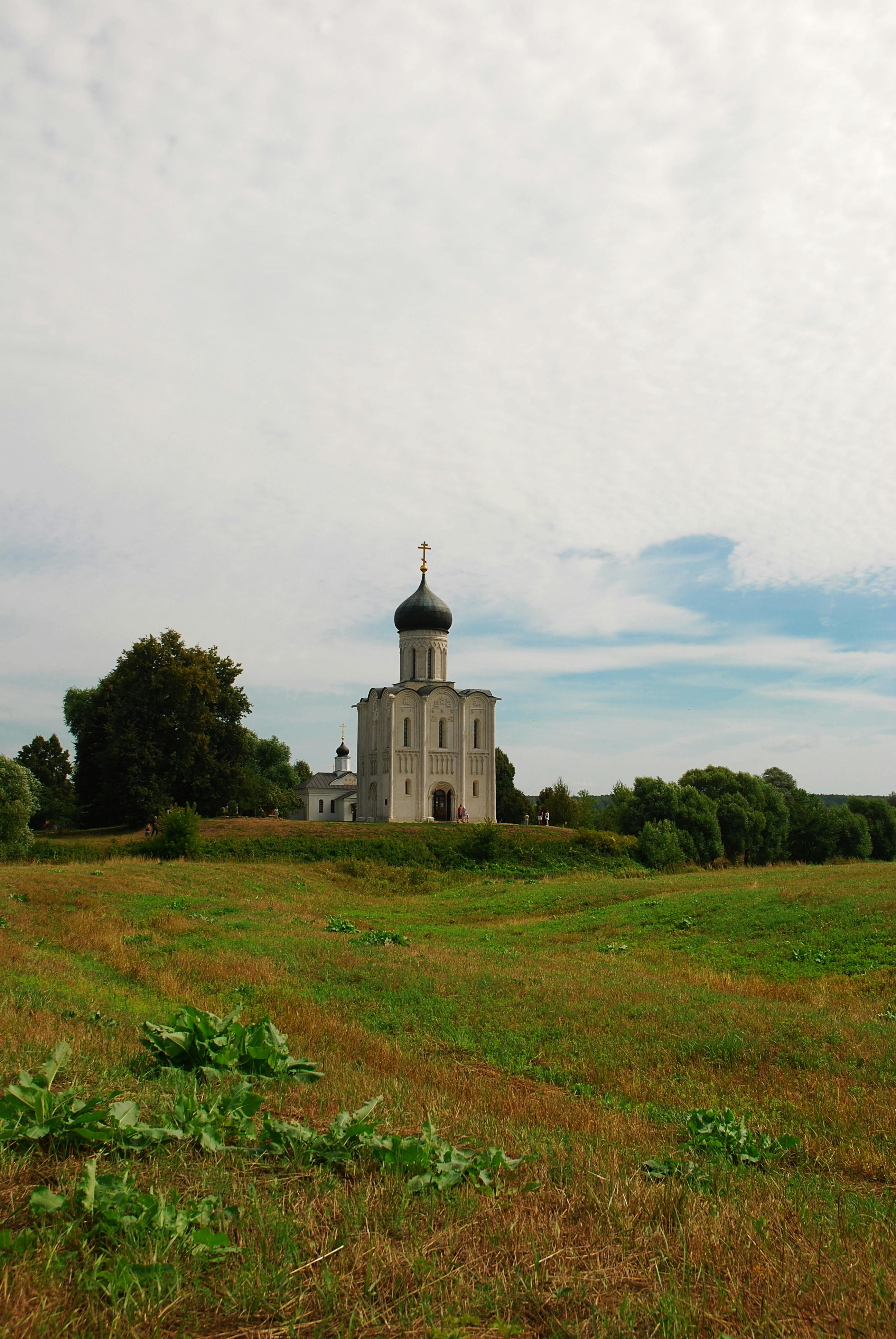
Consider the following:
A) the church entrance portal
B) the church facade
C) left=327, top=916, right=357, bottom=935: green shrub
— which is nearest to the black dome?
the church facade

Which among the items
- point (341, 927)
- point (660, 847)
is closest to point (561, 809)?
point (660, 847)

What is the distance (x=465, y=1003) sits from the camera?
11039 mm

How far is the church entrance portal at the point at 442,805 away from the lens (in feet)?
201

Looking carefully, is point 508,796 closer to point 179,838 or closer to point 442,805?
point 442,805

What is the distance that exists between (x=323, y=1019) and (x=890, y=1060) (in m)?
5.69

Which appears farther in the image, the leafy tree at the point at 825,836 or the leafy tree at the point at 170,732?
the leafy tree at the point at 825,836

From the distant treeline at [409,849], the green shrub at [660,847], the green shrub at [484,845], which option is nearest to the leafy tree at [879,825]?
the green shrub at [660,847]

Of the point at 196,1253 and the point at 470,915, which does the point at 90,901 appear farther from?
the point at 196,1253

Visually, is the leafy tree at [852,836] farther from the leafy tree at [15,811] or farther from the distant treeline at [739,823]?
the leafy tree at [15,811]

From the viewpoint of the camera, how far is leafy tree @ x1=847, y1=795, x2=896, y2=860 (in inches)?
2704

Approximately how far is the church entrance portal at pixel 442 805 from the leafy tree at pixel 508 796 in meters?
15.3

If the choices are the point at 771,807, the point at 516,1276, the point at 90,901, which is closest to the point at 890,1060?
the point at 516,1276

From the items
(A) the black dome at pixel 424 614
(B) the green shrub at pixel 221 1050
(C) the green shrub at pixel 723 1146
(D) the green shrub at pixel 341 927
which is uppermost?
(A) the black dome at pixel 424 614

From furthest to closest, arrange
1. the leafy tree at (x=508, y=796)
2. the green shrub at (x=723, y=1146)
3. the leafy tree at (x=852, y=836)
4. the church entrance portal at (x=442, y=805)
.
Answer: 1. the leafy tree at (x=508, y=796)
2. the leafy tree at (x=852, y=836)
3. the church entrance portal at (x=442, y=805)
4. the green shrub at (x=723, y=1146)
